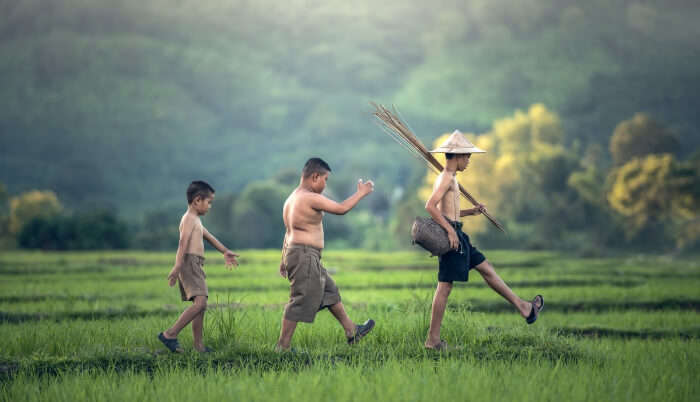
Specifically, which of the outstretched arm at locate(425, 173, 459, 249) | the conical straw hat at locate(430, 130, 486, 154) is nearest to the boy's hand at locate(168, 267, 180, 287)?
the outstretched arm at locate(425, 173, 459, 249)

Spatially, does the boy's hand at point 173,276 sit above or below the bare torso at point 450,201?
below

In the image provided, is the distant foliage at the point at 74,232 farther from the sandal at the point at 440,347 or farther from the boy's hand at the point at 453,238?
the boy's hand at the point at 453,238

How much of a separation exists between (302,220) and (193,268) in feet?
3.52

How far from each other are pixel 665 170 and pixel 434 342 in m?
32.4

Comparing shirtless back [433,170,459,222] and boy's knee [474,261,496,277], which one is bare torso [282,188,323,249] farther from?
boy's knee [474,261,496,277]

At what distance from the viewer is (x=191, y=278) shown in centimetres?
614

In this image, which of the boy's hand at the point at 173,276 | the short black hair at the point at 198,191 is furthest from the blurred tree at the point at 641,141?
the boy's hand at the point at 173,276

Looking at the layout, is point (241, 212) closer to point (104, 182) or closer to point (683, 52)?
point (104, 182)

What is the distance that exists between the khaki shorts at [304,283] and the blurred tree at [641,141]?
139ft

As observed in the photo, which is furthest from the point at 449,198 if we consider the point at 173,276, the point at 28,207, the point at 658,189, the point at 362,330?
the point at 28,207

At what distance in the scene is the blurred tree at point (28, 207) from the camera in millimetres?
39781

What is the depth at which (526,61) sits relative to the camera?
88.9m

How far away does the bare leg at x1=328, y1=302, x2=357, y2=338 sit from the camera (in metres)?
6.26

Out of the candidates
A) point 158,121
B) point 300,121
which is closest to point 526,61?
point 300,121
